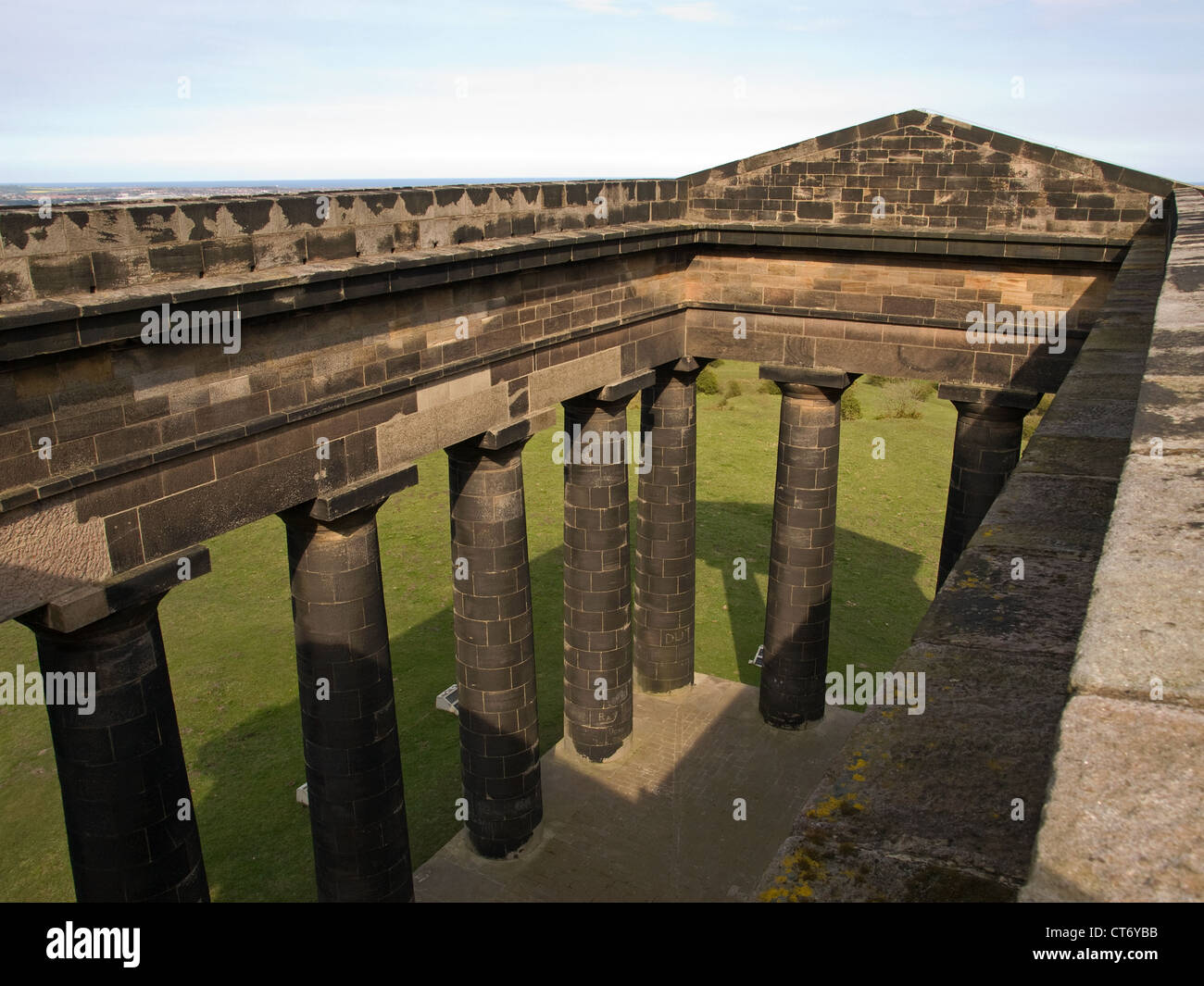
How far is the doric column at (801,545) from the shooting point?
1523cm

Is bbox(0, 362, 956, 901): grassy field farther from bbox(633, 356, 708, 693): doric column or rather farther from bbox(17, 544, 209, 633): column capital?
bbox(17, 544, 209, 633): column capital

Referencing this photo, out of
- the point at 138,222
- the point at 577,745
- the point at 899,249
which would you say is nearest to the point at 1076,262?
the point at 899,249

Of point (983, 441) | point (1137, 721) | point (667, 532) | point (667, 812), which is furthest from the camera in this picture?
point (667, 532)

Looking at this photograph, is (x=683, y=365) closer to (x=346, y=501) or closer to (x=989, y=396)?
(x=989, y=396)

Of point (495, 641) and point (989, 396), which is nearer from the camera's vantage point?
point (495, 641)

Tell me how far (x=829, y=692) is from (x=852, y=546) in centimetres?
852

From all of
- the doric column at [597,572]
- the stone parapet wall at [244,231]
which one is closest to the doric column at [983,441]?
the doric column at [597,572]

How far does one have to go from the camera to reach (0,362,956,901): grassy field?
13.8 m

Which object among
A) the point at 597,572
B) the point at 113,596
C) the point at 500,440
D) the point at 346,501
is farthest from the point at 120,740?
the point at 597,572

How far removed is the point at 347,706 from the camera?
1001 cm

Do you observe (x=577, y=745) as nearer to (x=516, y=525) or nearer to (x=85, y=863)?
(x=516, y=525)

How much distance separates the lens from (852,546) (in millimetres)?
25266

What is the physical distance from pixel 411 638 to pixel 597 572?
21.6 ft

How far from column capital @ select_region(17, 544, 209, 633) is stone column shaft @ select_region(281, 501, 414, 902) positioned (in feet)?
5.15
